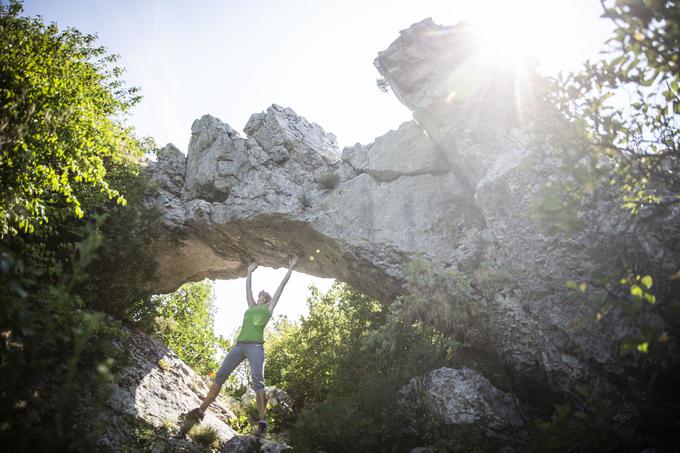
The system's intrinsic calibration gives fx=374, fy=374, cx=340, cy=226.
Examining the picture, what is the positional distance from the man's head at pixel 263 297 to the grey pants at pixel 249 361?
111cm

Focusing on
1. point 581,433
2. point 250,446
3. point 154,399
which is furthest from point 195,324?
point 581,433

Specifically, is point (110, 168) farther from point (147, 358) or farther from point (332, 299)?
point (332, 299)

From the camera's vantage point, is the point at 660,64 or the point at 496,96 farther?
the point at 496,96

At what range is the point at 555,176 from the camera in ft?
26.0

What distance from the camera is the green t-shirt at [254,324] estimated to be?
28.3 feet

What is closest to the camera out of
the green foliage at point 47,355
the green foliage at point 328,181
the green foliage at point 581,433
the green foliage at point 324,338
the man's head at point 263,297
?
the green foliage at point 47,355

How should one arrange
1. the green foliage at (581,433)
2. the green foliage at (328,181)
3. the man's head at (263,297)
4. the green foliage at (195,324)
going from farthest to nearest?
the green foliage at (195,324) < the green foliage at (328,181) < the man's head at (263,297) < the green foliage at (581,433)

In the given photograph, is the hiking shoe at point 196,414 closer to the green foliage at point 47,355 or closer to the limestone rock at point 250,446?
the limestone rock at point 250,446

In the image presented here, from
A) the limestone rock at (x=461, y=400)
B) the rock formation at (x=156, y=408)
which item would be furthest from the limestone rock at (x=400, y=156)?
the rock formation at (x=156, y=408)

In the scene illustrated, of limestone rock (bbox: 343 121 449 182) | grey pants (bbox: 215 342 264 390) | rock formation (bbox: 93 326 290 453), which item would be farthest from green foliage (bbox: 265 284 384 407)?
limestone rock (bbox: 343 121 449 182)

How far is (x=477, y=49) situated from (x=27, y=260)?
1232 centimetres

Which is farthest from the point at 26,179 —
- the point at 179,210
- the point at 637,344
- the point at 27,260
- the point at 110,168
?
the point at 637,344

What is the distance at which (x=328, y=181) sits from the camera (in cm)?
1154

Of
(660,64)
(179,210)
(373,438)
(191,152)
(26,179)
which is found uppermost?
(191,152)
